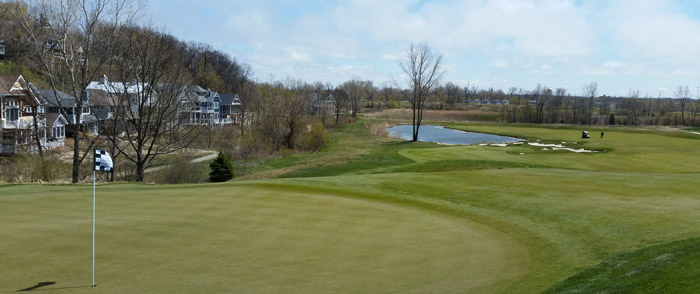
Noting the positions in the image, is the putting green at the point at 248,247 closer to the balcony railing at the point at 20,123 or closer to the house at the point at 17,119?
the house at the point at 17,119

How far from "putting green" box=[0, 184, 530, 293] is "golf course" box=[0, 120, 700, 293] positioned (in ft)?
0.14

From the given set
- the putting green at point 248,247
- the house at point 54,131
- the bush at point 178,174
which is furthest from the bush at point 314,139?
the putting green at point 248,247

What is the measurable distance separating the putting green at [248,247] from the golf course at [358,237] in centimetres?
4

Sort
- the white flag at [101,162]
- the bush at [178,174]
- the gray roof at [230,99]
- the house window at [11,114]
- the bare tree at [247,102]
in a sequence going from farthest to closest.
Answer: the gray roof at [230,99] < the bare tree at [247,102] < the house window at [11,114] < the bush at [178,174] < the white flag at [101,162]

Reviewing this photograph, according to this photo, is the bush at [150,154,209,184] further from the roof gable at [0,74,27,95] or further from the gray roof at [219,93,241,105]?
the gray roof at [219,93,241,105]

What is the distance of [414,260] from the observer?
33.8ft

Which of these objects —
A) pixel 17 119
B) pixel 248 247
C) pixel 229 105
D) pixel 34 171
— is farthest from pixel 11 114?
pixel 229 105

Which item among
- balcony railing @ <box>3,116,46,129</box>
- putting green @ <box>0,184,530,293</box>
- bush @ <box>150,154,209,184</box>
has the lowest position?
bush @ <box>150,154,209,184</box>

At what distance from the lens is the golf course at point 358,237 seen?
8.92 metres

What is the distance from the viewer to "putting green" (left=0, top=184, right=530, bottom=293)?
8945mm

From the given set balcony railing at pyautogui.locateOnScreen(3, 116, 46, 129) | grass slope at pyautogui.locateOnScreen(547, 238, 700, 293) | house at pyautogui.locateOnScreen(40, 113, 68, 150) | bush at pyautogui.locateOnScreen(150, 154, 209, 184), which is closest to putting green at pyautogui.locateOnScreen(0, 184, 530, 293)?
grass slope at pyautogui.locateOnScreen(547, 238, 700, 293)

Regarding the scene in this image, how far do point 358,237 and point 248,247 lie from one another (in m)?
2.62

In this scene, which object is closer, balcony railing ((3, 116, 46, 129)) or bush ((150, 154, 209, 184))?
bush ((150, 154, 209, 184))

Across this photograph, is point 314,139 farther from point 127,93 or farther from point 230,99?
point 230,99
